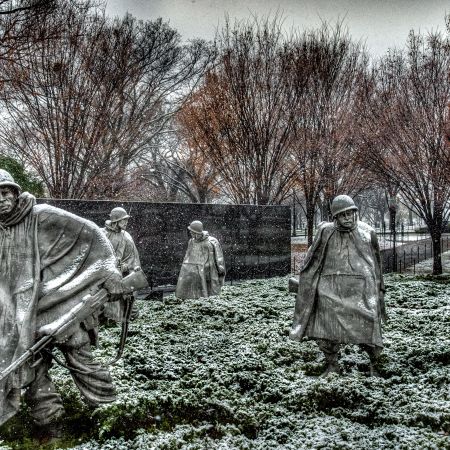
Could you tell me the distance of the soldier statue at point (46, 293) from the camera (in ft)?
13.6

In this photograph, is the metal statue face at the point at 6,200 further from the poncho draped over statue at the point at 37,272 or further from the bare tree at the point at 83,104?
the bare tree at the point at 83,104

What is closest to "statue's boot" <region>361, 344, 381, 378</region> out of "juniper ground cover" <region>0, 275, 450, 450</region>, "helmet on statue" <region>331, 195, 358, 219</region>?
"juniper ground cover" <region>0, 275, 450, 450</region>

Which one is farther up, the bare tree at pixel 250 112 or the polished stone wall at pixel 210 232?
the bare tree at pixel 250 112

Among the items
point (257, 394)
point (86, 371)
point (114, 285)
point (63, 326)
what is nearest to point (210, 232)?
point (257, 394)

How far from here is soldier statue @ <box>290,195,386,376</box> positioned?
6.15 meters

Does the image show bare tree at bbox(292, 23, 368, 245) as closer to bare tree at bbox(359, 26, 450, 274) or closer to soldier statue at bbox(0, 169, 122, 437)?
bare tree at bbox(359, 26, 450, 274)

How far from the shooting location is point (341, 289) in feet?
20.8

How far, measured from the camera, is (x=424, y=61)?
16031 millimetres

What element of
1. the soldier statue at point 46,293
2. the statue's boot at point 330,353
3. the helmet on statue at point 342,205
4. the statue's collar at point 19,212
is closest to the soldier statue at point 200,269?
the statue's boot at point 330,353

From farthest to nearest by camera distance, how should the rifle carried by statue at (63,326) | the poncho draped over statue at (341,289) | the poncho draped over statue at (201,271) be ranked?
1. the poncho draped over statue at (201,271)
2. the poncho draped over statue at (341,289)
3. the rifle carried by statue at (63,326)

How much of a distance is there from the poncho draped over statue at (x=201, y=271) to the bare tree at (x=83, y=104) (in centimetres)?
610

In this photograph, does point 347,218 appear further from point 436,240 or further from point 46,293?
point 436,240

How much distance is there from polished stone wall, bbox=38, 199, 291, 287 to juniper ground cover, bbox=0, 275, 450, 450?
6134 mm

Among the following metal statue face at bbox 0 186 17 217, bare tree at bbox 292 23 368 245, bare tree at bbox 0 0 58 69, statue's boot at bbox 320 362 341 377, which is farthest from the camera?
bare tree at bbox 292 23 368 245
